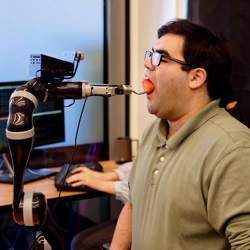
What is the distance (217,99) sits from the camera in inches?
57.2

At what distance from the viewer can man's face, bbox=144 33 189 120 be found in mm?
1423

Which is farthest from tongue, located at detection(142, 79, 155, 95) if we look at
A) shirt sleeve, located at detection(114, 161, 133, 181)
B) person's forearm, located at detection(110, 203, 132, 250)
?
shirt sleeve, located at detection(114, 161, 133, 181)

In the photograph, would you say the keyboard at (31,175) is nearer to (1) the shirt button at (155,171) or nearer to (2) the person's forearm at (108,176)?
(2) the person's forearm at (108,176)

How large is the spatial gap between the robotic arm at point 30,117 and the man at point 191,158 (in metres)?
0.20

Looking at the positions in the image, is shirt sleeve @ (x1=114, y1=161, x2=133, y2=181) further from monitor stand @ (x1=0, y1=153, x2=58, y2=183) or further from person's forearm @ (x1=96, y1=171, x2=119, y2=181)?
monitor stand @ (x1=0, y1=153, x2=58, y2=183)

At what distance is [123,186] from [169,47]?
873 millimetres

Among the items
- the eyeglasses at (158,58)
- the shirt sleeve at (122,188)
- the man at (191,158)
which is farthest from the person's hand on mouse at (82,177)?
the eyeglasses at (158,58)

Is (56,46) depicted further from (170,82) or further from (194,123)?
(194,123)

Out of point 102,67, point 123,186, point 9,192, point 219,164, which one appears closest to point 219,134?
point 219,164

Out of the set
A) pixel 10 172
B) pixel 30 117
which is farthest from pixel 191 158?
pixel 10 172

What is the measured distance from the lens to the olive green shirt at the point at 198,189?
120 cm

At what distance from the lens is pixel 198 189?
128 centimetres

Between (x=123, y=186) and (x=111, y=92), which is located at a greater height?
(x=111, y=92)

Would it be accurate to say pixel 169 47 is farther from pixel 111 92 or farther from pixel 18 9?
pixel 18 9
